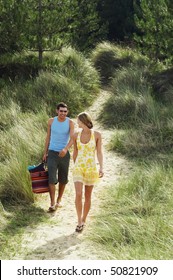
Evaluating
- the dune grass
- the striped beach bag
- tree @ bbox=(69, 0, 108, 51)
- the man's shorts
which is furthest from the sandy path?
tree @ bbox=(69, 0, 108, 51)

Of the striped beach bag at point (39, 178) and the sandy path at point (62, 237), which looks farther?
the striped beach bag at point (39, 178)

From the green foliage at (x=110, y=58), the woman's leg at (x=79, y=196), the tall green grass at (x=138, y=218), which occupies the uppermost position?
the woman's leg at (x=79, y=196)

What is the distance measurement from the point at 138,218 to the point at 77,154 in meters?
1.12

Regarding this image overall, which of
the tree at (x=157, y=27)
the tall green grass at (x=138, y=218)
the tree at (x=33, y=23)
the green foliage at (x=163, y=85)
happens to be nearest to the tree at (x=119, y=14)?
the tree at (x=157, y=27)

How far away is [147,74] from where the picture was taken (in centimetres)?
1290

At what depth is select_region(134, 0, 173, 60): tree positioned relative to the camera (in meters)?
12.1

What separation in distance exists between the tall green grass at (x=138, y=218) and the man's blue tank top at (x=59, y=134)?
3.72 feet

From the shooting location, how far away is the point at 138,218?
5.38 m

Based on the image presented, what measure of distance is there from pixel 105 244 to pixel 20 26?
8.47 meters

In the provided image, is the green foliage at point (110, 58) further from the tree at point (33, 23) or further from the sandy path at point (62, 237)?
the sandy path at point (62, 237)

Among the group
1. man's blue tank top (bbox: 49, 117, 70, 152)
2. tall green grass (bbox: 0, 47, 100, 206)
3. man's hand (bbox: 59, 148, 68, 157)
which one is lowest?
tall green grass (bbox: 0, 47, 100, 206)

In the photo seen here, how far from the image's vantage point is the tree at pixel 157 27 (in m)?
12.1

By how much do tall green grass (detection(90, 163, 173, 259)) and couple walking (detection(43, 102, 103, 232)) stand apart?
48 centimetres

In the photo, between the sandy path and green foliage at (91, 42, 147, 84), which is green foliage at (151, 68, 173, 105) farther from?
the sandy path
